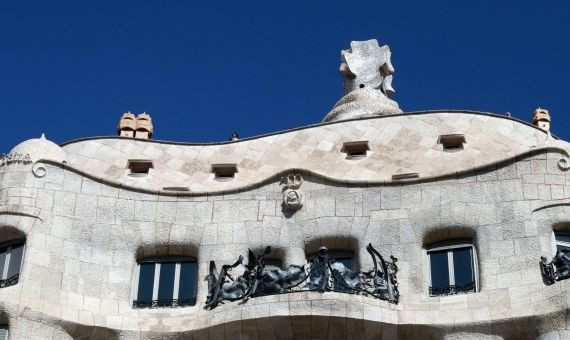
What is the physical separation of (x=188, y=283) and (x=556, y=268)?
23.9ft

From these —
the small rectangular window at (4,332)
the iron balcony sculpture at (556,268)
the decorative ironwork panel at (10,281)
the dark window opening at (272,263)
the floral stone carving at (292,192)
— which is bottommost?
the small rectangular window at (4,332)

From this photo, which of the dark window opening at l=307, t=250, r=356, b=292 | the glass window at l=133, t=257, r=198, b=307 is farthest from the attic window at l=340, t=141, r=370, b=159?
the glass window at l=133, t=257, r=198, b=307

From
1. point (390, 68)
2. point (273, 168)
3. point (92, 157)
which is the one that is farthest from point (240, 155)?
point (390, 68)

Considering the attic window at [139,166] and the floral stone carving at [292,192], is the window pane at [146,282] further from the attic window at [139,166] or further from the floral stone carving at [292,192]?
the floral stone carving at [292,192]

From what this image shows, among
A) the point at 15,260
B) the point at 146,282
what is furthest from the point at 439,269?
the point at 15,260

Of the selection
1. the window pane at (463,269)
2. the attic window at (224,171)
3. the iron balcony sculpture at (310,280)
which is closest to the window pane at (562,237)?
the window pane at (463,269)

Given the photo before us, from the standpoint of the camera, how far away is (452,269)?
2816 centimetres

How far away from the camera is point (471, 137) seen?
3075cm

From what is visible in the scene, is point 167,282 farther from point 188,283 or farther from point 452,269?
point 452,269

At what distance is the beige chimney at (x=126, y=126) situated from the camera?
32.9 meters

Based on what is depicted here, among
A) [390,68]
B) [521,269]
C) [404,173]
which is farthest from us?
[390,68]

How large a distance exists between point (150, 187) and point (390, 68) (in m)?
7.47

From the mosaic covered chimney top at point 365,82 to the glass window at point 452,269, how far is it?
5.28 meters

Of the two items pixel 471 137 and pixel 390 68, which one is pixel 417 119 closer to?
pixel 471 137
